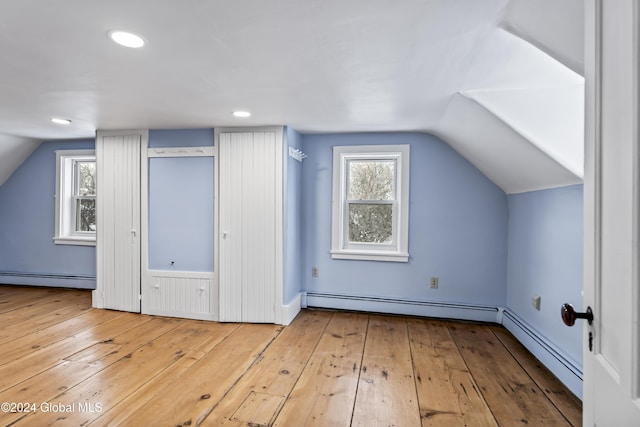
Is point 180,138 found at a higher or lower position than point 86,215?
higher

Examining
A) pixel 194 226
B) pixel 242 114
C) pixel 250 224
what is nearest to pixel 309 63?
pixel 242 114

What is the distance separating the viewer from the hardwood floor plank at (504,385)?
2.00 metres

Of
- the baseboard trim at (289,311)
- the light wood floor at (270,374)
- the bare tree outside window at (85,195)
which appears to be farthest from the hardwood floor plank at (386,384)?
the bare tree outside window at (85,195)

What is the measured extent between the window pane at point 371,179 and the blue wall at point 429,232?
0.81 feet

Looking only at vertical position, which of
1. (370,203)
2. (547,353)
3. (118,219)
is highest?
(370,203)

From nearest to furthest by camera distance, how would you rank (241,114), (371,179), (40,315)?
(241,114), (40,315), (371,179)

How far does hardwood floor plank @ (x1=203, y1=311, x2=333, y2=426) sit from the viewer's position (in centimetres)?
196

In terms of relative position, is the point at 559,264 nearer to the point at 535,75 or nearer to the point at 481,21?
the point at 535,75

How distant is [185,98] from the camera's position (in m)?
2.61

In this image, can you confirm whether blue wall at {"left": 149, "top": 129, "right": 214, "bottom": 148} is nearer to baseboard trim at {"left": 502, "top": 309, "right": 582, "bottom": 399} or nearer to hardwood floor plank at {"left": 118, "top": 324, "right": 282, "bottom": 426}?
hardwood floor plank at {"left": 118, "top": 324, "right": 282, "bottom": 426}

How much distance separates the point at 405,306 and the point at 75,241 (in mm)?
4391

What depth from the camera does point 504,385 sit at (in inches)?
92.6

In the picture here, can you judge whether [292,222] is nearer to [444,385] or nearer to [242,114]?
[242,114]

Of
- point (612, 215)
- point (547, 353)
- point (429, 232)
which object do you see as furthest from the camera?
point (429, 232)
